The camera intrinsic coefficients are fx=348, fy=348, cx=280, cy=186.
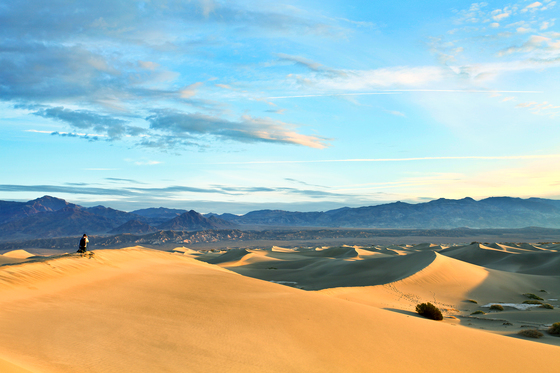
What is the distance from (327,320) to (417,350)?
7.89 feet

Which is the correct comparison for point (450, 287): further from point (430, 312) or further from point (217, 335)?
point (217, 335)

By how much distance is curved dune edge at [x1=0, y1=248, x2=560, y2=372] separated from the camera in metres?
6.53

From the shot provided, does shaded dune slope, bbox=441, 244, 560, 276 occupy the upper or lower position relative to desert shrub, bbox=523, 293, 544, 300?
upper

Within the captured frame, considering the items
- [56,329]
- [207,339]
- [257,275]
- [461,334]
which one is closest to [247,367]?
[207,339]

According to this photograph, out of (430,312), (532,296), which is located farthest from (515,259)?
(430,312)

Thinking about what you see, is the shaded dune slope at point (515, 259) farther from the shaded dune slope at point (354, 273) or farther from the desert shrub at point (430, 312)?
the desert shrub at point (430, 312)

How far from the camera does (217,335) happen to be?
7957mm

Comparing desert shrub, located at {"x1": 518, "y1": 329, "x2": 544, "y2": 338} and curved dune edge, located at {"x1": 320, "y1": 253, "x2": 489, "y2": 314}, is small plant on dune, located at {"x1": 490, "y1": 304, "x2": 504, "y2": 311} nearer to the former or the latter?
curved dune edge, located at {"x1": 320, "y1": 253, "x2": 489, "y2": 314}

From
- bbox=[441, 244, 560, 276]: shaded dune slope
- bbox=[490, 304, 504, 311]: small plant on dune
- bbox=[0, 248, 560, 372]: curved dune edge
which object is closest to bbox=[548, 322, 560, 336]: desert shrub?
bbox=[0, 248, 560, 372]: curved dune edge

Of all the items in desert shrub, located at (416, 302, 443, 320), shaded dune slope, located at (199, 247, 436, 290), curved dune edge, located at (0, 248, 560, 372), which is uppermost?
curved dune edge, located at (0, 248, 560, 372)

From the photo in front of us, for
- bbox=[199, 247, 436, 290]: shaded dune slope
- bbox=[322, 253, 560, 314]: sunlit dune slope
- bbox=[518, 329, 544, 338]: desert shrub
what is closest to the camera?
bbox=[518, 329, 544, 338]: desert shrub

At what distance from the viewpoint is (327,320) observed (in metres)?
9.61

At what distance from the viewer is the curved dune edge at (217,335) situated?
6.53 m

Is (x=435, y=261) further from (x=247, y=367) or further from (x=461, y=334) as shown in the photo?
(x=247, y=367)
